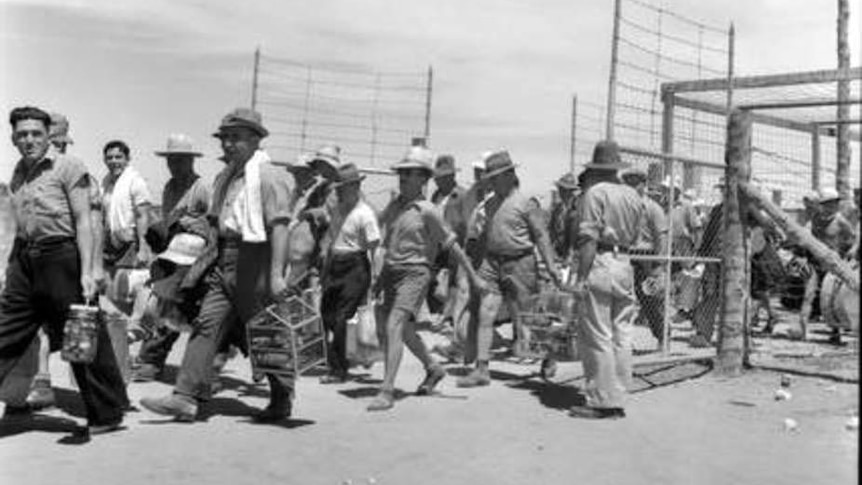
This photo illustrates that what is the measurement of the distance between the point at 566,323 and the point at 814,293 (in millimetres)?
5709

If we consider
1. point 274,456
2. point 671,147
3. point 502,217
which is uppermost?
point 671,147

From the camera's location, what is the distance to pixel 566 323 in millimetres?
8062

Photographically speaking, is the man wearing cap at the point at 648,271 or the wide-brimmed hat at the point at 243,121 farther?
the man wearing cap at the point at 648,271

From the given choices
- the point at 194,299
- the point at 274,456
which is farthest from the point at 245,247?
the point at 274,456

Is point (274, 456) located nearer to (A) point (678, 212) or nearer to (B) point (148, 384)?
(B) point (148, 384)

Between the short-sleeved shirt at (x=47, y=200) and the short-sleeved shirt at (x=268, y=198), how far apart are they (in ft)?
2.94

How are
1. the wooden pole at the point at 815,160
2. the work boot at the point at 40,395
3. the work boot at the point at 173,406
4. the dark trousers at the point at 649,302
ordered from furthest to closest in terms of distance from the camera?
the wooden pole at the point at 815,160, the dark trousers at the point at 649,302, the work boot at the point at 40,395, the work boot at the point at 173,406

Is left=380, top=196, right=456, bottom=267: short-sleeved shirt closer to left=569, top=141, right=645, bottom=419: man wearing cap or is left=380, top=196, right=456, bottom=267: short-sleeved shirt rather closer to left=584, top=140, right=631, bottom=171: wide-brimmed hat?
left=569, top=141, right=645, bottom=419: man wearing cap

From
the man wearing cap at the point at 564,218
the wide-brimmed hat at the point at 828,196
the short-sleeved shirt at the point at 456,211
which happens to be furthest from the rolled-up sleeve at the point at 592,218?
the wide-brimmed hat at the point at 828,196

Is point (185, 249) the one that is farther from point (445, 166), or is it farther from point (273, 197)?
point (445, 166)

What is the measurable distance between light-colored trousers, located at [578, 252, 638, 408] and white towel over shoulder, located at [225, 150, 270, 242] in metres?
2.32

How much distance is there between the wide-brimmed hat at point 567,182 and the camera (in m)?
12.3

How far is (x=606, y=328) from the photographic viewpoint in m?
7.32

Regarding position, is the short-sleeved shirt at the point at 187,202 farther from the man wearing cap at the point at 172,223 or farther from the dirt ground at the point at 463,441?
the dirt ground at the point at 463,441
